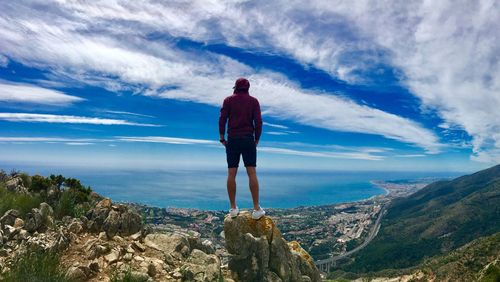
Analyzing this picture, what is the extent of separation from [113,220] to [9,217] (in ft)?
9.81

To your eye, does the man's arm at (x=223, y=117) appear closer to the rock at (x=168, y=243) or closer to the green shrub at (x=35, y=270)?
the rock at (x=168, y=243)

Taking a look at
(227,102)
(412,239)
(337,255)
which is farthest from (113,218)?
(412,239)

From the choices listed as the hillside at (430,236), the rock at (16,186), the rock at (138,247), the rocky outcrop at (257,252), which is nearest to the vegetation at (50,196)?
the rock at (16,186)

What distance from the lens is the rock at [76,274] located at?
23.6ft

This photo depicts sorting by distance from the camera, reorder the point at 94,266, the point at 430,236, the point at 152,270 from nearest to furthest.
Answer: the point at 94,266 → the point at 152,270 → the point at 430,236

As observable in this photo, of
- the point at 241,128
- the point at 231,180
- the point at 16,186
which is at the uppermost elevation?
the point at 241,128

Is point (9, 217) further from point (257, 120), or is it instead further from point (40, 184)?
point (257, 120)

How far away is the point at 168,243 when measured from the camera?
1064cm

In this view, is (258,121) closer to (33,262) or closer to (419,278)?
(33,262)

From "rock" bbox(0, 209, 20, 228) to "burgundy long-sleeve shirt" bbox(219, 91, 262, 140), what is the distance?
698cm

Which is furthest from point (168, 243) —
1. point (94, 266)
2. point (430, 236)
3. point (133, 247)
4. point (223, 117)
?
point (430, 236)

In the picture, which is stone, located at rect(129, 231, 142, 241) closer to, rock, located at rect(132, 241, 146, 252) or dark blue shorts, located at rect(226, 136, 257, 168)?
rock, located at rect(132, 241, 146, 252)

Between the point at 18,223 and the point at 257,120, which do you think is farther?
the point at 257,120

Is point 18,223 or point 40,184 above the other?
point 40,184
